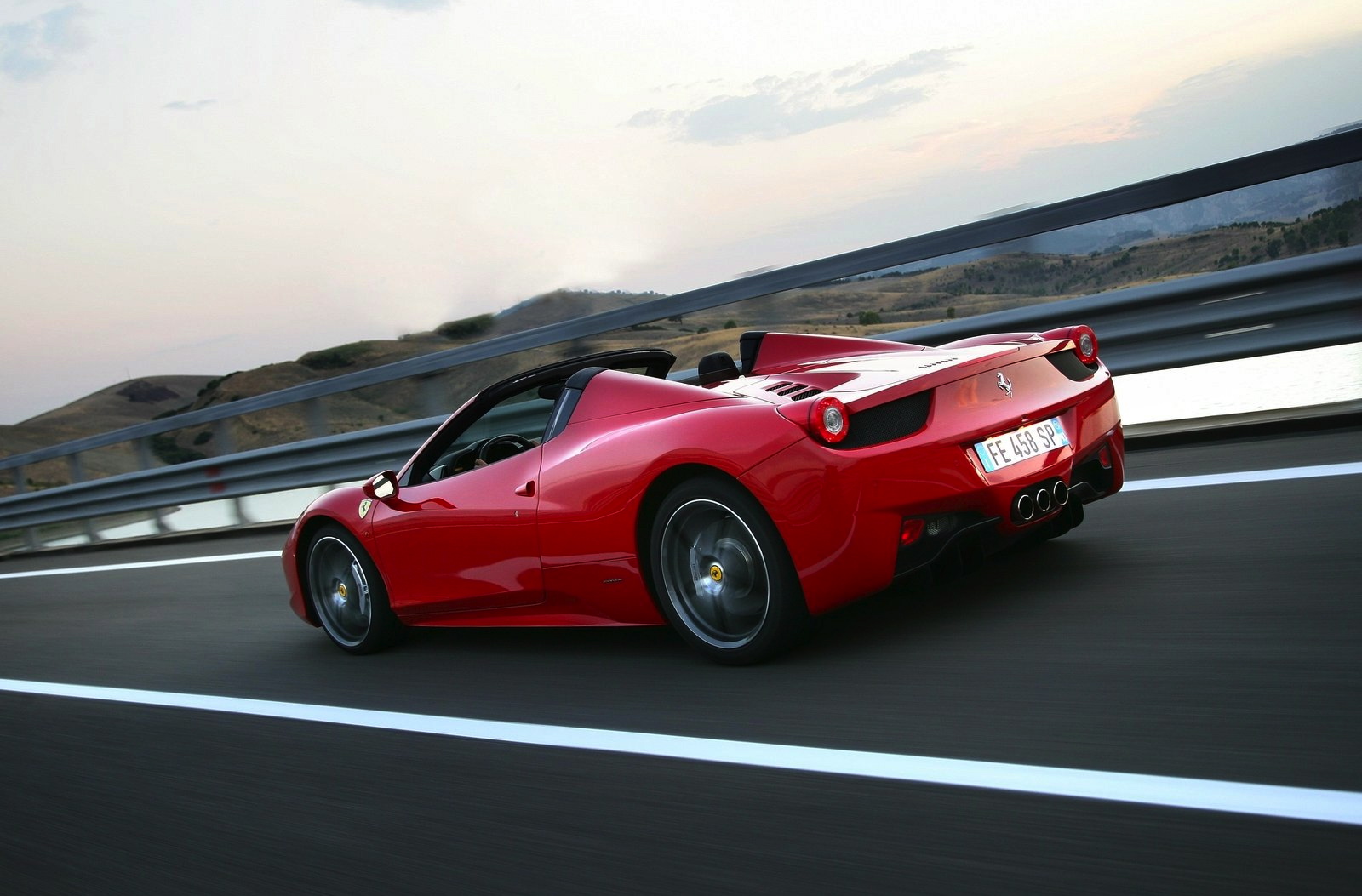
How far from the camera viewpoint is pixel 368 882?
3.11 metres

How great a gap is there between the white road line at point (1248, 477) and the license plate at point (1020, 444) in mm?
1695

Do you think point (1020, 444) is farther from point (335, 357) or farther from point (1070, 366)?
point (335, 357)

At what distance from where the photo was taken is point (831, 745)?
345 centimetres

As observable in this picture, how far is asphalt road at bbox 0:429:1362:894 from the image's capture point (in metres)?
2.68

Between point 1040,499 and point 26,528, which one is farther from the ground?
point 26,528

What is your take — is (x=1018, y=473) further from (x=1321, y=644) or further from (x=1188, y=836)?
(x=1188, y=836)

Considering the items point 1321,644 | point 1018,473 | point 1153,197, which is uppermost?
point 1153,197

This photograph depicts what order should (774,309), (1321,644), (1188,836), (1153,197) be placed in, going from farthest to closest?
(774,309)
(1153,197)
(1321,644)
(1188,836)

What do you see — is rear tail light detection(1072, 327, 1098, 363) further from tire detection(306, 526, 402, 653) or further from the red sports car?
tire detection(306, 526, 402, 653)

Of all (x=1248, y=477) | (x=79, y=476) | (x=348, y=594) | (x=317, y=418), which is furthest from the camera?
(x=79, y=476)

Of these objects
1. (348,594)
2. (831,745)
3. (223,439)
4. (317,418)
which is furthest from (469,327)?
(831,745)

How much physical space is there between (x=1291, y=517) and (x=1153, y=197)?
2.25 m

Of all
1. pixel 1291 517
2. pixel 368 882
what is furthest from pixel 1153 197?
pixel 368 882

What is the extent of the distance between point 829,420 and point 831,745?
100 cm
